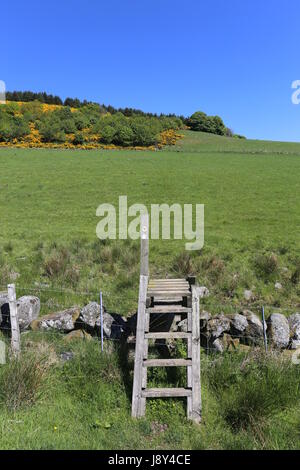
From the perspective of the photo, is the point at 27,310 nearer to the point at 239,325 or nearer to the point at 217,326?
the point at 217,326

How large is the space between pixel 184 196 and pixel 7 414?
19345 millimetres

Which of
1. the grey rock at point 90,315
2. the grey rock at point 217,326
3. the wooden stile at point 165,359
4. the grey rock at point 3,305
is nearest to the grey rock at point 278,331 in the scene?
the grey rock at point 217,326

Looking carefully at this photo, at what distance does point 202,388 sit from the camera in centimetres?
534

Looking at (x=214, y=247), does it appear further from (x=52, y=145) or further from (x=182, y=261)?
(x=52, y=145)

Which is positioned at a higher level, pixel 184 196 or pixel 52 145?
pixel 52 145

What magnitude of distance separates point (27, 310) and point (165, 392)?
4.05m

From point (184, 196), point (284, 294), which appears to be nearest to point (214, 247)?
point (284, 294)

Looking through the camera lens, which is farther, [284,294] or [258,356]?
[284,294]

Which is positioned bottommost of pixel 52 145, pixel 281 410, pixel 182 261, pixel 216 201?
pixel 281 410

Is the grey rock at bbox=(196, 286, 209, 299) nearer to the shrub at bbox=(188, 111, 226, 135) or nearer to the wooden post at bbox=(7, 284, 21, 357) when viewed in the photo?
the wooden post at bbox=(7, 284, 21, 357)

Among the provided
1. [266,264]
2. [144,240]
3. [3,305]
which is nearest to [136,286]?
[144,240]

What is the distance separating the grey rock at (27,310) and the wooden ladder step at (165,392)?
12.1ft

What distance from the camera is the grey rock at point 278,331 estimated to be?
677 cm

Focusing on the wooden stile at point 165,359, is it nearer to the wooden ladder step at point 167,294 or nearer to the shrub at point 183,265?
the wooden ladder step at point 167,294
